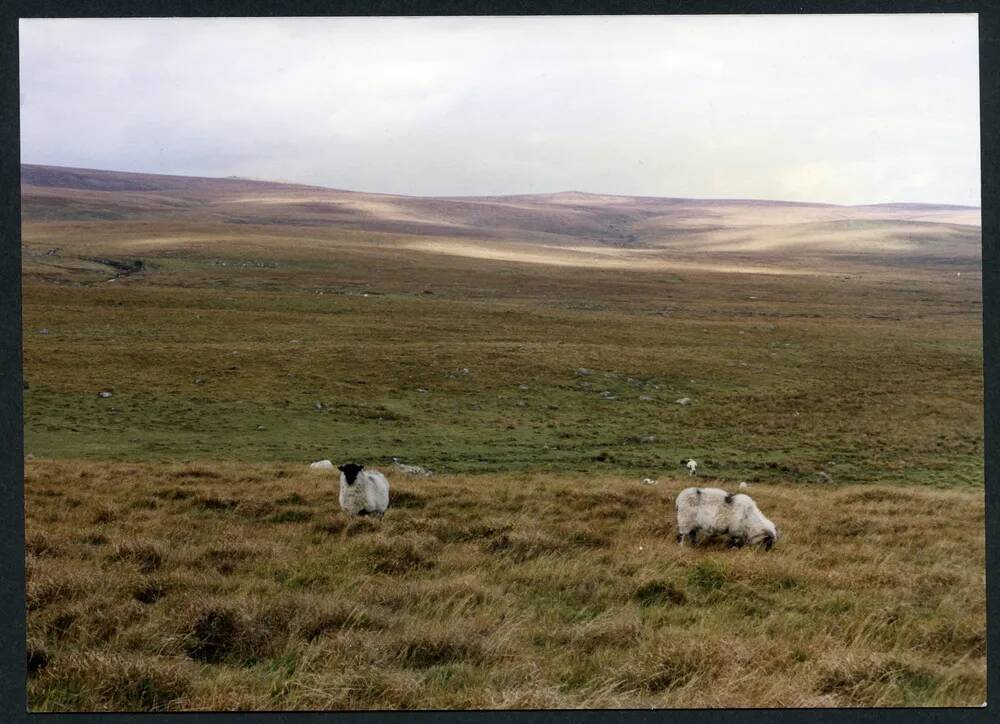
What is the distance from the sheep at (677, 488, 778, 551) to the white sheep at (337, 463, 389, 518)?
5.16m

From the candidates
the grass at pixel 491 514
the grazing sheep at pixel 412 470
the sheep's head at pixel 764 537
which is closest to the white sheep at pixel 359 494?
the grass at pixel 491 514

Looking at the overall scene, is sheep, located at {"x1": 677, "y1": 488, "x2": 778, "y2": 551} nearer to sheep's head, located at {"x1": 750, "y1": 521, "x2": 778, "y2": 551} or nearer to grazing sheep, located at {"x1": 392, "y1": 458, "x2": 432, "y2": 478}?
sheep's head, located at {"x1": 750, "y1": 521, "x2": 778, "y2": 551}

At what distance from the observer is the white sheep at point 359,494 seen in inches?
497

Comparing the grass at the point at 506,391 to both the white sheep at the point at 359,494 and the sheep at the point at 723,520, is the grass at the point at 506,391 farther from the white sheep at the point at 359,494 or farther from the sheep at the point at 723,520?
the sheep at the point at 723,520

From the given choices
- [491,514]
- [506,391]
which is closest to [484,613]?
[491,514]

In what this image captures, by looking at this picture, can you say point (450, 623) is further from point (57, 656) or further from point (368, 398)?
point (368, 398)

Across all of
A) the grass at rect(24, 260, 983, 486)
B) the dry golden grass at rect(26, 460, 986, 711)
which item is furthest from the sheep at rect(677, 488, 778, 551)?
the grass at rect(24, 260, 983, 486)

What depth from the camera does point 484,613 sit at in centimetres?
788

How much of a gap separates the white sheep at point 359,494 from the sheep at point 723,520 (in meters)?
5.16

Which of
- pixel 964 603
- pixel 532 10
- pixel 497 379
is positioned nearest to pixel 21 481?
pixel 532 10

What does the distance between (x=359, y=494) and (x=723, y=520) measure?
6.08 meters

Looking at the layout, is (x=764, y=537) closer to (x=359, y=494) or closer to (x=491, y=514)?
(x=491, y=514)

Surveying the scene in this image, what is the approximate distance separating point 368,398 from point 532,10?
75.2ft

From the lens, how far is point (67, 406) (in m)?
26.1
